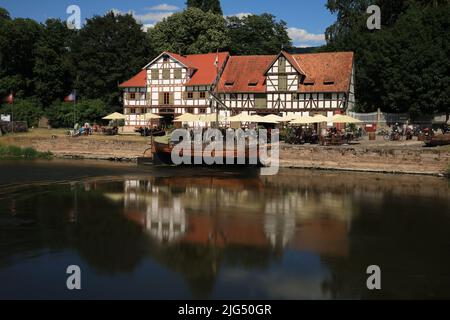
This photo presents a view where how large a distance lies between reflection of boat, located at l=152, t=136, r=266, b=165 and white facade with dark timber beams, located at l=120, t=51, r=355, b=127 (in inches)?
470

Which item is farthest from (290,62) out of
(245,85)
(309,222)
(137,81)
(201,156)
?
(309,222)

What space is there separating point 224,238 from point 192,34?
49.6 m

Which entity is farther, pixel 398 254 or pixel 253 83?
pixel 253 83

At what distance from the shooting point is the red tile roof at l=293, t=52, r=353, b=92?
1860 inches

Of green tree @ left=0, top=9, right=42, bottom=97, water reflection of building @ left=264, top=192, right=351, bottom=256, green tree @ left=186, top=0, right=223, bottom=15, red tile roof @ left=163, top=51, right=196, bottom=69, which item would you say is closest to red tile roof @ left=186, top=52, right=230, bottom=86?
red tile roof @ left=163, top=51, right=196, bottom=69

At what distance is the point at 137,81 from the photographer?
53.8 metres

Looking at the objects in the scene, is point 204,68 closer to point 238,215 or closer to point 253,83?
point 253,83

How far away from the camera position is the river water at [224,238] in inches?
514

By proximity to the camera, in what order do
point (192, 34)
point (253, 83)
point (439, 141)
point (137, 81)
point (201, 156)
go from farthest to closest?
point (192, 34), point (137, 81), point (253, 83), point (201, 156), point (439, 141)

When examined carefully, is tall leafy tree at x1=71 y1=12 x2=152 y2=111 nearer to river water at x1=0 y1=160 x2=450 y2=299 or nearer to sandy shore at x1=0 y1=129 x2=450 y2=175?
sandy shore at x1=0 y1=129 x2=450 y2=175

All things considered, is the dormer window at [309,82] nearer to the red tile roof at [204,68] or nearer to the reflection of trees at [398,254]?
the red tile roof at [204,68]

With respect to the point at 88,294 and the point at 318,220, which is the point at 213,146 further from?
the point at 88,294
